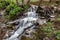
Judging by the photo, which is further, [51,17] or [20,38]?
[51,17]

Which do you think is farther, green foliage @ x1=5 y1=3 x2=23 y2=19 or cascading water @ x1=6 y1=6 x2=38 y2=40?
green foliage @ x1=5 y1=3 x2=23 y2=19

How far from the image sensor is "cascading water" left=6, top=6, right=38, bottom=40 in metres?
10.0

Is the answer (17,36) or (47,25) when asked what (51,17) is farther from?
(17,36)

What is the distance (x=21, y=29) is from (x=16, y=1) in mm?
3472

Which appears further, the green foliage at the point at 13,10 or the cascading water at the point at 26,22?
the green foliage at the point at 13,10

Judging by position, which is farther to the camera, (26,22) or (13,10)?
(13,10)

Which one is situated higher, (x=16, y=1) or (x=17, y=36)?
(x=16, y=1)

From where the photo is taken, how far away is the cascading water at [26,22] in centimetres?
1003

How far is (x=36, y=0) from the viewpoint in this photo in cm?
1392

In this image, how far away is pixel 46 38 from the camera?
905 centimetres

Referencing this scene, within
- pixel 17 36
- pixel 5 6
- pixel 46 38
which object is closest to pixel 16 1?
pixel 5 6

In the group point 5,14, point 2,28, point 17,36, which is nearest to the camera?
point 17,36

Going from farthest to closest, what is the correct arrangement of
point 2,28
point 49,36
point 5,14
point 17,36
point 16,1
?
point 16,1 → point 5,14 → point 2,28 → point 17,36 → point 49,36

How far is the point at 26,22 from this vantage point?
35.4 ft
